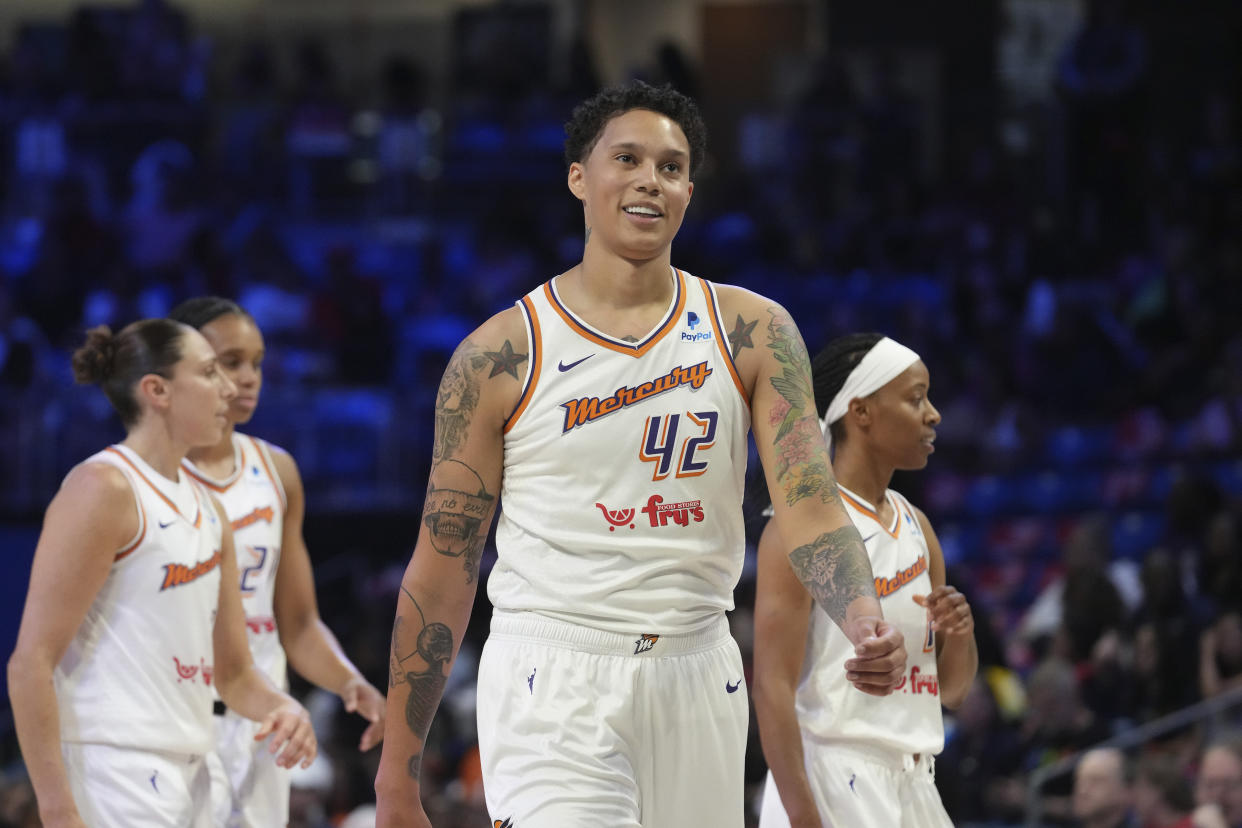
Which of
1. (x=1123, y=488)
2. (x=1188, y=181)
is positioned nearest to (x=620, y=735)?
(x=1123, y=488)

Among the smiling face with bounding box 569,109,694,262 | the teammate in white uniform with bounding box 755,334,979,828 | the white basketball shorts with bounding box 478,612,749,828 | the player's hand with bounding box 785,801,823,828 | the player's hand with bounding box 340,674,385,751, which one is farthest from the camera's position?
the player's hand with bounding box 340,674,385,751

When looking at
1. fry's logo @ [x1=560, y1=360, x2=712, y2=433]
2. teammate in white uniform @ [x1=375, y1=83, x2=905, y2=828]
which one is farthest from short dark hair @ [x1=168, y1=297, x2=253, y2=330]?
fry's logo @ [x1=560, y1=360, x2=712, y2=433]

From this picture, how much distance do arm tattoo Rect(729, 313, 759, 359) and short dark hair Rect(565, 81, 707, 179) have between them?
1.34 feet

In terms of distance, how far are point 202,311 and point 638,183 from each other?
223 cm

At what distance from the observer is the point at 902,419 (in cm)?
430

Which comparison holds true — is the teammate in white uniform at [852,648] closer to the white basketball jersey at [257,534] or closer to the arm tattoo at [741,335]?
the arm tattoo at [741,335]

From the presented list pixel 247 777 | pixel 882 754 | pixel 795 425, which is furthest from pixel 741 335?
pixel 247 777

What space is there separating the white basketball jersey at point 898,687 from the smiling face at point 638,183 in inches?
39.4

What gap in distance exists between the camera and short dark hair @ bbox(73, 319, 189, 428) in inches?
176

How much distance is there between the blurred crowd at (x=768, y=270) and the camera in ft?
28.7

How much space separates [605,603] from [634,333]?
2.01 ft

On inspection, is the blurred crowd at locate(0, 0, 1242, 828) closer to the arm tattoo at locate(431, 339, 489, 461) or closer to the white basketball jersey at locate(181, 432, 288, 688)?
the white basketball jersey at locate(181, 432, 288, 688)

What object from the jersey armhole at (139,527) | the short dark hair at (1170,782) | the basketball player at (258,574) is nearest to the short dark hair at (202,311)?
the basketball player at (258,574)

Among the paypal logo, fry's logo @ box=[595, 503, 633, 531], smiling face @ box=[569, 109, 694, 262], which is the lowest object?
fry's logo @ box=[595, 503, 633, 531]
